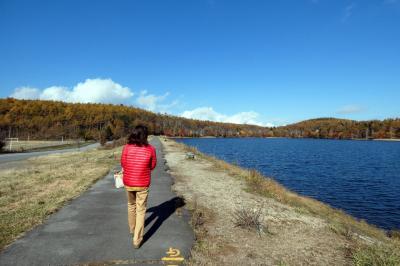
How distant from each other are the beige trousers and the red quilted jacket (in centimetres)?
22

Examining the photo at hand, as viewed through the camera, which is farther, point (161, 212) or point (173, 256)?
point (161, 212)

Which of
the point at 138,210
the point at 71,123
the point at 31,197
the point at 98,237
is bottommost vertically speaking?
the point at 31,197

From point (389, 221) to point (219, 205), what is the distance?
9.78 metres

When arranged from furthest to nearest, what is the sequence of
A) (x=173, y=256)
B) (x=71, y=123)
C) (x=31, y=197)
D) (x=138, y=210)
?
(x=71, y=123), (x=31, y=197), (x=138, y=210), (x=173, y=256)

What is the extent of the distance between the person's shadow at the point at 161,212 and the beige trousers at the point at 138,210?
1.44 ft

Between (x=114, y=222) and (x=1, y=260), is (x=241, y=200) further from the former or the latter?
Answer: (x=1, y=260)

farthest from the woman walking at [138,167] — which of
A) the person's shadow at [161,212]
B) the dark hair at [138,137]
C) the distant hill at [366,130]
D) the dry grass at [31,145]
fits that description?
the distant hill at [366,130]

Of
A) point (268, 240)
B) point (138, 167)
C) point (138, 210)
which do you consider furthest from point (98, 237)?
point (268, 240)

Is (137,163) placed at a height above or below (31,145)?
above

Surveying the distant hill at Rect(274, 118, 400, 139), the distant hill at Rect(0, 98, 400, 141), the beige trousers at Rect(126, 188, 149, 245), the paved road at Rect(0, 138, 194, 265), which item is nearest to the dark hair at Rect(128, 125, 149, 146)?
the beige trousers at Rect(126, 188, 149, 245)

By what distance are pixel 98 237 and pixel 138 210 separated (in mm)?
1207

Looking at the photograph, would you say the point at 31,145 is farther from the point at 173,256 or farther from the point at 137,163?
the point at 173,256

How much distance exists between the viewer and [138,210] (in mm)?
5637

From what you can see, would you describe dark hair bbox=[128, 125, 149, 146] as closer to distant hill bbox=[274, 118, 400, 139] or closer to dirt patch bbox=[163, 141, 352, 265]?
dirt patch bbox=[163, 141, 352, 265]
